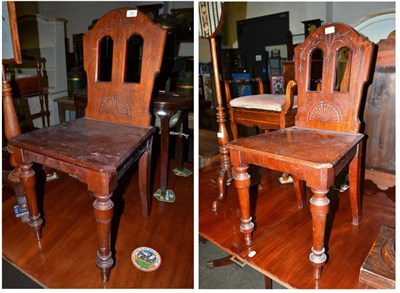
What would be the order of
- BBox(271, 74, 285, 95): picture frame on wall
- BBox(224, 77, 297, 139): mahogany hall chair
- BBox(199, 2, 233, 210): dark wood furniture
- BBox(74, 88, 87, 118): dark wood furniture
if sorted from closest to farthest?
BBox(199, 2, 233, 210): dark wood furniture < BBox(224, 77, 297, 139): mahogany hall chair < BBox(74, 88, 87, 118): dark wood furniture < BBox(271, 74, 285, 95): picture frame on wall

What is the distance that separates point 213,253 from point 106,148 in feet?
3.54

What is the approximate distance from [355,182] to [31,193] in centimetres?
147

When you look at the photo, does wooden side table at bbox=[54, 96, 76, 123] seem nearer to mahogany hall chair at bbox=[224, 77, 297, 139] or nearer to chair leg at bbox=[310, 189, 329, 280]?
mahogany hall chair at bbox=[224, 77, 297, 139]

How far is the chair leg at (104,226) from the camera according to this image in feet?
3.74

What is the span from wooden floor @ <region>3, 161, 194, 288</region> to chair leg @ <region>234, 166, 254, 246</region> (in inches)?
11.2

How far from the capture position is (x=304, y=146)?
132cm

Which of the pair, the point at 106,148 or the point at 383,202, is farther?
the point at 383,202

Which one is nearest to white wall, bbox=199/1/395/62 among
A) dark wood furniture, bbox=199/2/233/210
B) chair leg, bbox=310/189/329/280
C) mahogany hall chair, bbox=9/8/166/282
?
dark wood furniture, bbox=199/2/233/210

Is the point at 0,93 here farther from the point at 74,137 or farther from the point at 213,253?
the point at 213,253

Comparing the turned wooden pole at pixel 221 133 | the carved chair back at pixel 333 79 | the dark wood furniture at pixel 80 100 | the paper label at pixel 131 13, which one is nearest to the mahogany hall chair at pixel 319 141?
the carved chair back at pixel 333 79

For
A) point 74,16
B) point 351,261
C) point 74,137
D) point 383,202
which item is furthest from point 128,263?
point 74,16

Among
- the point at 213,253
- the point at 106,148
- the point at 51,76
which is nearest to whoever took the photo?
the point at 106,148

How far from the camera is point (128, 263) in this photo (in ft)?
4.68

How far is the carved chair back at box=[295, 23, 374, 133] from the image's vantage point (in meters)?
1.46
